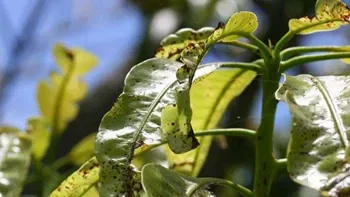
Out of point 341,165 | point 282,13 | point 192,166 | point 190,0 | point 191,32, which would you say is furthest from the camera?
point 282,13

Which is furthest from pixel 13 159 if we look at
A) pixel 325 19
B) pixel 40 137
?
pixel 325 19

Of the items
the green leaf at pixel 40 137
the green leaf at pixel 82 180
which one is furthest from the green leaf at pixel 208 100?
the green leaf at pixel 40 137

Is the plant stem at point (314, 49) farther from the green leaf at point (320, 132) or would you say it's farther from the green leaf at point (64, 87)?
the green leaf at point (64, 87)

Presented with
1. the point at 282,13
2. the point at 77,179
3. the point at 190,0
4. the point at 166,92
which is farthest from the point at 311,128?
the point at 282,13

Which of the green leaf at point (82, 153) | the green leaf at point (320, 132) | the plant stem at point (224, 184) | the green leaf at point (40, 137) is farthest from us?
the green leaf at point (82, 153)

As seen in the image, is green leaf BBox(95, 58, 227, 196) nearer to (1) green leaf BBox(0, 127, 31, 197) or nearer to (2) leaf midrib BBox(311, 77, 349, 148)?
(2) leaf midrib BBox(311, 77, 349, 148)

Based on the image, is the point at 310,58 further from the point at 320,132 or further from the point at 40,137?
the point at 40,137

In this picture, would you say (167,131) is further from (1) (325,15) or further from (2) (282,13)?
(2) (282,13)
